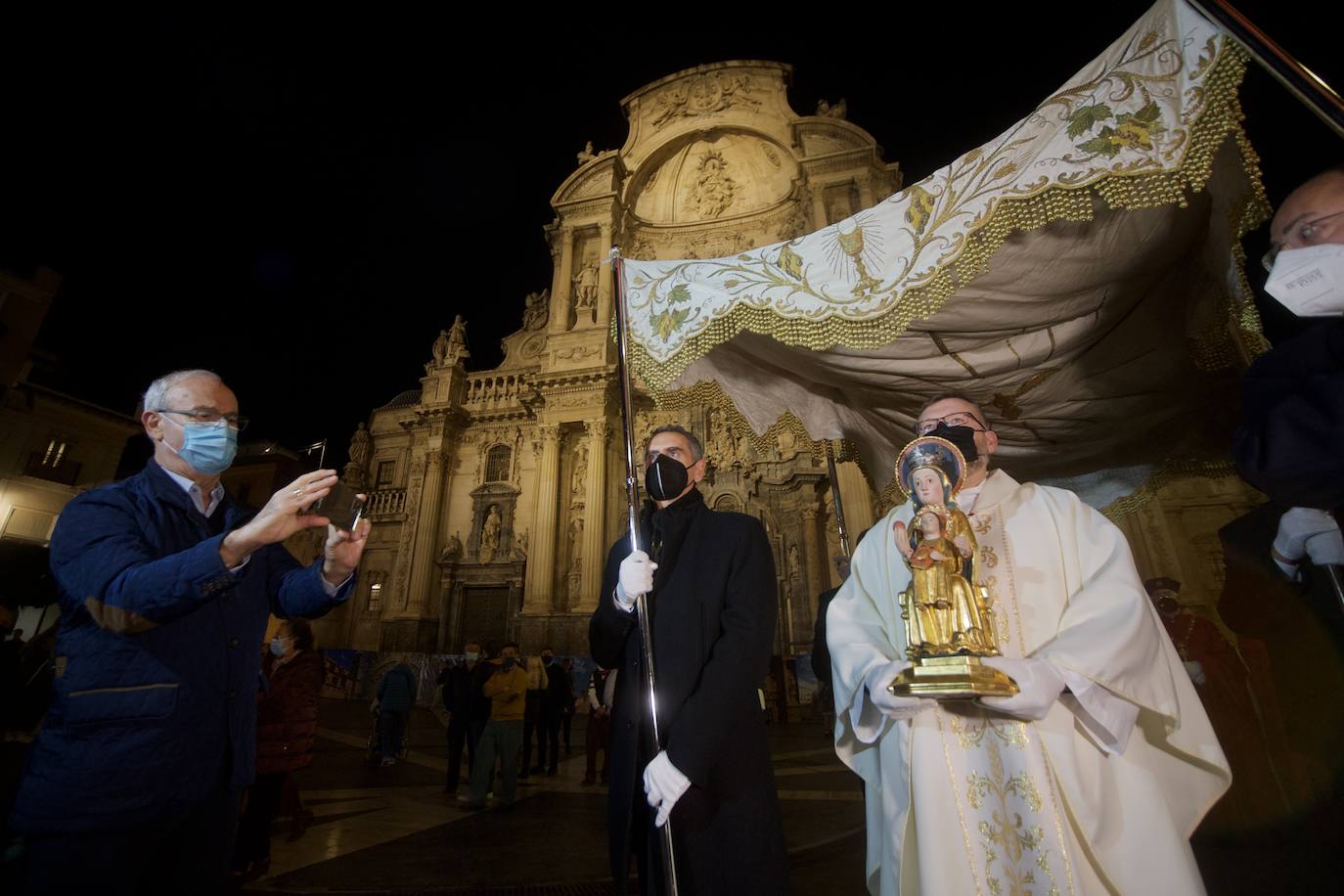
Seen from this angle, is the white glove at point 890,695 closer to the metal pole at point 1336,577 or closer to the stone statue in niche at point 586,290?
the metal pole at point 1336,577

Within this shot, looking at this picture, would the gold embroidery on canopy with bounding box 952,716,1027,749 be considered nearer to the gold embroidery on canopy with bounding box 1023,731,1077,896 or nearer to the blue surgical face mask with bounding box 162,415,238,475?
the gold embroidery on canopy with bounding box 1023,731,1077,896

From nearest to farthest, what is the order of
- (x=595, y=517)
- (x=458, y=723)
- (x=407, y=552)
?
(x=458, y=723) → (x=595, y=517) → (x=407, y=552)

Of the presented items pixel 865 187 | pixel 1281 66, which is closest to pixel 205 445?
pixel 1281 66

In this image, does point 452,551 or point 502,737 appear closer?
point 502,737

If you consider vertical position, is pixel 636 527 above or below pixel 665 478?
below

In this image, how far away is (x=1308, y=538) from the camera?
1.88 metres

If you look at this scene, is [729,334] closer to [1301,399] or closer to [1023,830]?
[1301,399]

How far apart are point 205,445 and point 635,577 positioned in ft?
5.46

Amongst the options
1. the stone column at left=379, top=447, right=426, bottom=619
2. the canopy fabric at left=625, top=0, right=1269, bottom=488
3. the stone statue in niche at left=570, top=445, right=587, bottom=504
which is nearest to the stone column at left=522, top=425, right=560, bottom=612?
the stone statue in niche at left=570, top=445, right=587, bottom=504

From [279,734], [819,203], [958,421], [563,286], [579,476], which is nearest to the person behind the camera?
[958,421]

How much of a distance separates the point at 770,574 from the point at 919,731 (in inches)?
29.7

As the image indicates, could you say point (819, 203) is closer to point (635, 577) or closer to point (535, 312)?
point (535, 312)

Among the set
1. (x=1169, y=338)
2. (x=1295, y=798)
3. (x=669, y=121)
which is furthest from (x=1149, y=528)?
(x=669, y=121)

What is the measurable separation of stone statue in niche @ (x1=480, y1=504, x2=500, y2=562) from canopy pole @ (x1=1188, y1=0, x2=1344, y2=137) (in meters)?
18.0
